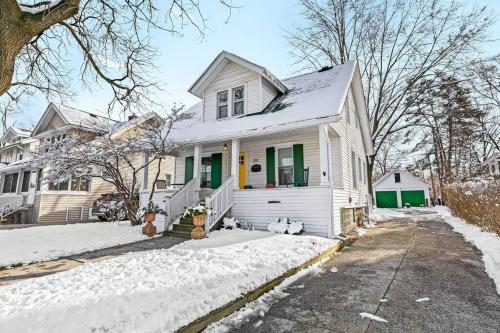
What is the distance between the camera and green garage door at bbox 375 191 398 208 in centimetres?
3014

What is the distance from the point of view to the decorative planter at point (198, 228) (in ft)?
23.7

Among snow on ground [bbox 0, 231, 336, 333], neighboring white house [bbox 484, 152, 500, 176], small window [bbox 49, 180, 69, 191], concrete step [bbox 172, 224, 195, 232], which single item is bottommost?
snow on ground [bbox 0, 231, 336, 333]

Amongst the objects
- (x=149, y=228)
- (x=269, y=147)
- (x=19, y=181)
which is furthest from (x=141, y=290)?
(x=19, y=181)

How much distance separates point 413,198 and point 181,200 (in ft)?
96.4

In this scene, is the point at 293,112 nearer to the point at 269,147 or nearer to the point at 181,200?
the point at 269,147

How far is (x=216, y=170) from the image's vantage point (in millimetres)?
11555

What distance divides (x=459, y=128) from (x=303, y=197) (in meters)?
22.7

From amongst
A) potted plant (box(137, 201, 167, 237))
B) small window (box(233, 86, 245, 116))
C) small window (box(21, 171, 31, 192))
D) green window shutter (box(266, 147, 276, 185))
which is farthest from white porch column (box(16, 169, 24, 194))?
green window shutter (box(266, 147, 276, 185))

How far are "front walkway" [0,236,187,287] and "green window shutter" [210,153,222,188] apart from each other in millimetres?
4276

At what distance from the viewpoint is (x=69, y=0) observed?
4.73 metres

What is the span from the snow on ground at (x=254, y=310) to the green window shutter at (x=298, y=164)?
5425 millimetres

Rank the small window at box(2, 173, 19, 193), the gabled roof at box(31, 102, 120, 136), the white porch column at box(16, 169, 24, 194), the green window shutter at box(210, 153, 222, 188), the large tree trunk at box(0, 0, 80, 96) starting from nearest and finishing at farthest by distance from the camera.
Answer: the large tree trunk at box(0, 0, 80, 96) → the green window shutter at box(210, 153, 222, 188) → the gabled roof at box(31, 102, 120, 136) → the white porch column at box(16, 169, 24, 194) → the small window at box(2, 173, 19, 193)

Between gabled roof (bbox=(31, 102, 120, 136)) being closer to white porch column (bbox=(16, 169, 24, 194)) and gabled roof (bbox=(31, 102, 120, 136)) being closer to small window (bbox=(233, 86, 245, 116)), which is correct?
white porch column (bbox=(16, 169, 24, 194))

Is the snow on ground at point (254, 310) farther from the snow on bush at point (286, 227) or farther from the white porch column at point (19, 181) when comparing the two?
the white porch column at point (19, 181)
